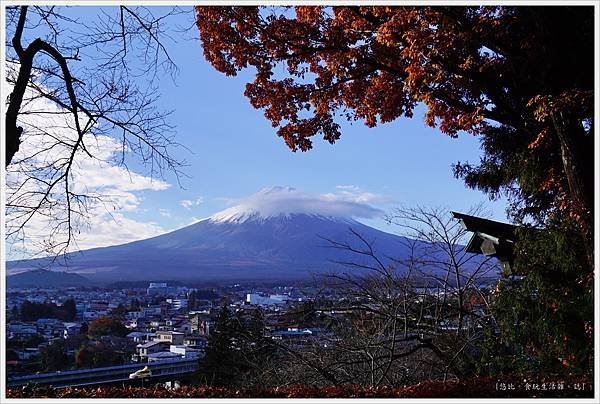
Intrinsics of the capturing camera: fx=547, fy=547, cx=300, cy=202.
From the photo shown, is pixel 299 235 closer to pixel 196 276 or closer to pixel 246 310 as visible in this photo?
pixel 196 276

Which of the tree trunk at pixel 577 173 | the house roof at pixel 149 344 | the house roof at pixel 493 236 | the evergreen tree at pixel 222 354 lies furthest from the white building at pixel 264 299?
the tree trunk at pixel 577 173

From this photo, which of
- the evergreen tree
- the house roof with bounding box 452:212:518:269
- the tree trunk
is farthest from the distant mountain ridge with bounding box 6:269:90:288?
the tree trunk

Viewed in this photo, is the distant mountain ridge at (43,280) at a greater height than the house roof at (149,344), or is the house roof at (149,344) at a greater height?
the distant mountain ridge at (43,280)

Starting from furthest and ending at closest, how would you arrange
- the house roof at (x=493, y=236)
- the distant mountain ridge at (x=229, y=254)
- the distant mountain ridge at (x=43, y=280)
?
the distant mountain ridge at (x=229, y=254) < the distant mountain ridge at (x=43, y=280) < the house roof at (x=493, y=236)

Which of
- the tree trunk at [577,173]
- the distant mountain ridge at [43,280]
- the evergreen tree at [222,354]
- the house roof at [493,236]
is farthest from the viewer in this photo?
the distant mountain ridge at [43,280]

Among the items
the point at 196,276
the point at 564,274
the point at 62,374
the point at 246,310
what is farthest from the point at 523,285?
the point at 196,276

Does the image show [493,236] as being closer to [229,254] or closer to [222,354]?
[222,354]

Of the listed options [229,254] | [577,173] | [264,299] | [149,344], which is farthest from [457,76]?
[229,254]

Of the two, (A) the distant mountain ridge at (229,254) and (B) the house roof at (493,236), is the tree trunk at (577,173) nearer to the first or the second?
(B) the house roof at (493,236)

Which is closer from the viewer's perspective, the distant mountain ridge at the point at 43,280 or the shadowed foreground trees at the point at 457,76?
the shadowed foreground trees at the point at 457,76
